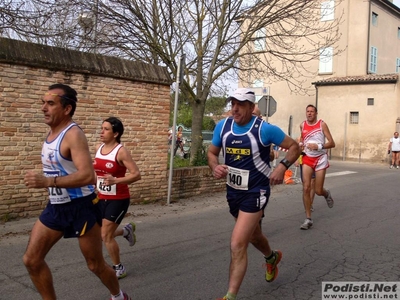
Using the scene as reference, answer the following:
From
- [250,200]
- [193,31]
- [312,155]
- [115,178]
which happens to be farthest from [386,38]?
[115,178]

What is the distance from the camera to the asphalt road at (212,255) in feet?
15.0

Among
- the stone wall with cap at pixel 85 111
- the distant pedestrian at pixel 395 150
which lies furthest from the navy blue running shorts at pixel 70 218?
the distant pedestrian at pixel 395 150

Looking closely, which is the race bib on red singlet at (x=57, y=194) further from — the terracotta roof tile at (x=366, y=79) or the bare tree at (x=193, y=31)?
the terracotta roof tile at (x=366, y=79)

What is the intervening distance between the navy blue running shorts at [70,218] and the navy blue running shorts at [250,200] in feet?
4.62

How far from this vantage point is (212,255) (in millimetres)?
5836

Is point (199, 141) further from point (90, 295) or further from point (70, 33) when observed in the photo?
point (90, 295)

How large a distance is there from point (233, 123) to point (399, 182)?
41.7 feet

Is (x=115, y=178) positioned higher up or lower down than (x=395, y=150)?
higher up

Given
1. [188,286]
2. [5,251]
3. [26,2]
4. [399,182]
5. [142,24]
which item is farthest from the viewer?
[399,182]

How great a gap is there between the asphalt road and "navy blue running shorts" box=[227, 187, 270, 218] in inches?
36.2

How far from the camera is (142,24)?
1173 centimetres

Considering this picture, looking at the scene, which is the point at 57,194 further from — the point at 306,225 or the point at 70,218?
the point at 306,225

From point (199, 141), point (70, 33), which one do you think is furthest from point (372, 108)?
point (70, 33)

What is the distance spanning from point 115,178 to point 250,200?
4.66 feet
